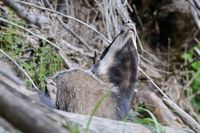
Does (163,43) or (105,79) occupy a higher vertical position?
(105,79)

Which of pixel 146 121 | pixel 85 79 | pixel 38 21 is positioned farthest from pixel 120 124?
pixel 38 21

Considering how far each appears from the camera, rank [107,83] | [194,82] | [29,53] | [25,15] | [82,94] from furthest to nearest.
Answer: [194,82]
[29,53]
[25,15]
[107,83]
[82,94]

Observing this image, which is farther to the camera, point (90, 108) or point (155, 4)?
point (155, 4)

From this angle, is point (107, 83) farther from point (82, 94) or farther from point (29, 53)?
point (29, 53)

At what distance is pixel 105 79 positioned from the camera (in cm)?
266

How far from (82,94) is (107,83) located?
6.7 inches

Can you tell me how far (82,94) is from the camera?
8.26 ft

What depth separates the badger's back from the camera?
2.47m

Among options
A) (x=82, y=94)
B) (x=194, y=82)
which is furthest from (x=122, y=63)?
(x=194, y=82)

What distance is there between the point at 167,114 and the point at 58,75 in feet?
5.14

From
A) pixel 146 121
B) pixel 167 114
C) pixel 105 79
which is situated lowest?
pixel 167 114

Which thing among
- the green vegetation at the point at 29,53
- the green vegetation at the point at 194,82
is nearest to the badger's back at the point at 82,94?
the green vegetation at the point at 29,53

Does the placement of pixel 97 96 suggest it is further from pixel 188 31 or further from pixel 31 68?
pixel 188 31

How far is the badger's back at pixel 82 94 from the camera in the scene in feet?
8.11
